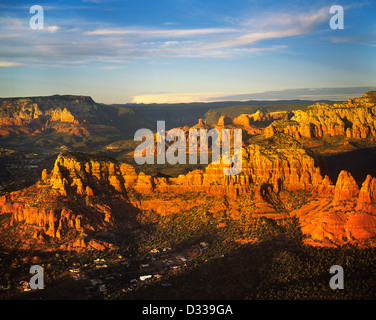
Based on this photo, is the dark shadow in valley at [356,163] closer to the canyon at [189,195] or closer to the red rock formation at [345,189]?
the canyon at [189,195]

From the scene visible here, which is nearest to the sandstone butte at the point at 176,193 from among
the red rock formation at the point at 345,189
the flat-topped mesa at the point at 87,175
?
the flat-topped mesa at the point at 87,175

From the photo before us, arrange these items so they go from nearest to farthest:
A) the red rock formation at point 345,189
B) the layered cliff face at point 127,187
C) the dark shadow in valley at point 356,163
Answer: the red rock formation at point 345,189, the layered cliff face at point 127,187, the dark shadow in valley at point 356,163

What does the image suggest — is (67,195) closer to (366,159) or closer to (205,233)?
(205,233)

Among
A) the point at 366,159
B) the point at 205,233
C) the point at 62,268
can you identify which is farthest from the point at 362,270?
the point at 366,159

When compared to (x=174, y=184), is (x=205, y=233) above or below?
below

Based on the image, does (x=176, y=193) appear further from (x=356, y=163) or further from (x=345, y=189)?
(x=356, y=163)

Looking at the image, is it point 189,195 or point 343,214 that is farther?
point 189,195

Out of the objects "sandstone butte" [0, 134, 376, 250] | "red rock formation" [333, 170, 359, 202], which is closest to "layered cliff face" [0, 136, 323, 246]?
"sandstone butte" [0, 134, 376, 250]

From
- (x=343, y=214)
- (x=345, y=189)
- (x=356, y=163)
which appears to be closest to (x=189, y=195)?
(x=345, y=189)
